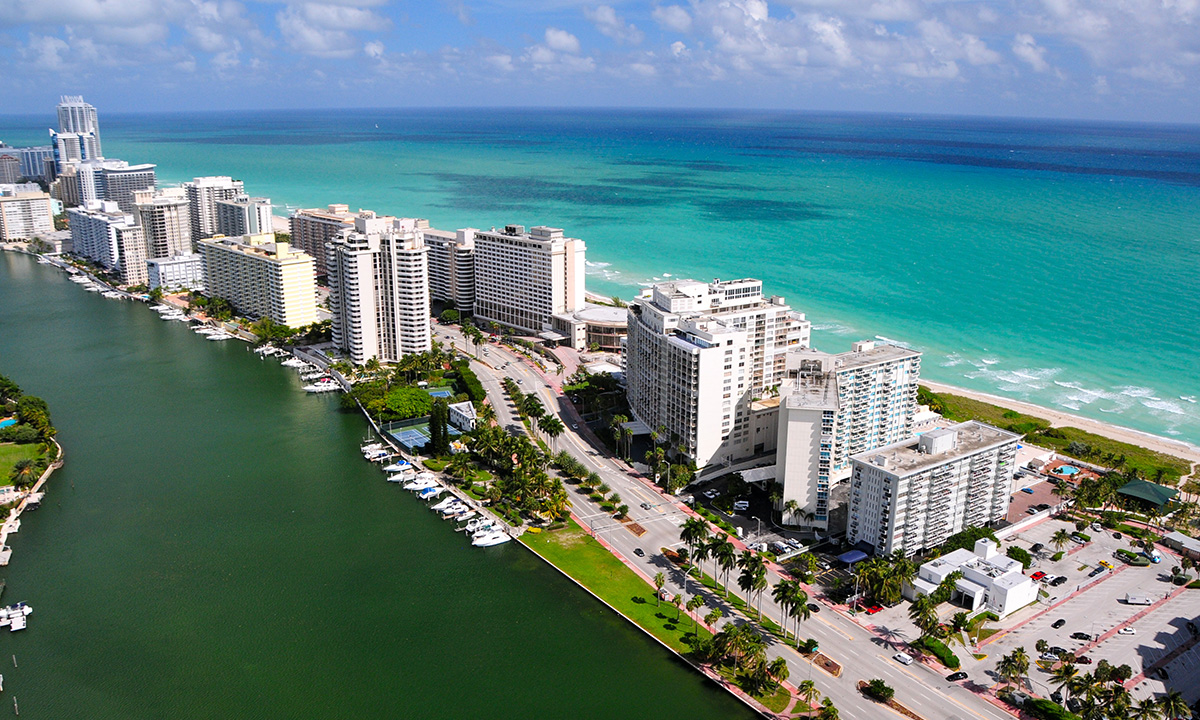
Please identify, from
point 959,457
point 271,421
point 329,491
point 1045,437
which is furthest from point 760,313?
point 271,421

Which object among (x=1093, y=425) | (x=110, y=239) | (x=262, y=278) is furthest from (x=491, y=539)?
(x=110, y=239)

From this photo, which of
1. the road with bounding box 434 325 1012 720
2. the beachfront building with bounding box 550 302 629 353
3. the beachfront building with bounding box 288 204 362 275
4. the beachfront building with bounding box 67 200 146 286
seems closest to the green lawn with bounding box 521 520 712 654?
the road with bounding box 434 325 1012 720

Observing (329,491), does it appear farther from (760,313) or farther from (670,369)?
(760,313)

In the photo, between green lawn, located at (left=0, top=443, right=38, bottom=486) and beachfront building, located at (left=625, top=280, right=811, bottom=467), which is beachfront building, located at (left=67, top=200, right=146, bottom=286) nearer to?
green lawn, located at (left=0, top=443, right=38, bottom=486)

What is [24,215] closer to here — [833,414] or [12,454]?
[12,454]

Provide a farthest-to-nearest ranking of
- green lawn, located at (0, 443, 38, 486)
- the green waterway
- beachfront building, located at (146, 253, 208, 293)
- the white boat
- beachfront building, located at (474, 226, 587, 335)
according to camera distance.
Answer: beachfront building, located at (146, 253, 208, 293), beachfront building, located at (474, 226, 587, 335), green lawn, located at (0, 443, 38, 486), the white boat, the green waterway

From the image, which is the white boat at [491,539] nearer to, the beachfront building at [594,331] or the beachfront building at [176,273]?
the beachfront building at [594,331]
